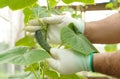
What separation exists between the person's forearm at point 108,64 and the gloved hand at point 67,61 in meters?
0.04

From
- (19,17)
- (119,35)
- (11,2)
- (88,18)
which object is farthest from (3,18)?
(11,2)

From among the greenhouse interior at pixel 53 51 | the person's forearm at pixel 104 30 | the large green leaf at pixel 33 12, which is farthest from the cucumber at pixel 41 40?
the person's forearm at pixel 104 30

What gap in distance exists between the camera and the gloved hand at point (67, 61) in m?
1.21

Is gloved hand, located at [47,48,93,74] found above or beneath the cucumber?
beneath

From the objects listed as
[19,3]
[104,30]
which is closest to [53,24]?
[19,3]

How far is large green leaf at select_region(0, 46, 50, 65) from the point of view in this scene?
3.45 ft

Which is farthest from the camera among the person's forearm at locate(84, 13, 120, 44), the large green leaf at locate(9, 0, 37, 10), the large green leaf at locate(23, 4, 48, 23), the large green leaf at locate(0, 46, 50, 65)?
the person's forearm at locate(84, 13, 120, 44)

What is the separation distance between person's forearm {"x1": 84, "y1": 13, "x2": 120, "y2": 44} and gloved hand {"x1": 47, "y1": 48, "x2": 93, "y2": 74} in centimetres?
34

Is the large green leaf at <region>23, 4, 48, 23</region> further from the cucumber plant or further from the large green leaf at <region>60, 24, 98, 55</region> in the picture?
the large green leaf at <region>60, 24, 98, 55</region>

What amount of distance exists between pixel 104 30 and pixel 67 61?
0.42 meters

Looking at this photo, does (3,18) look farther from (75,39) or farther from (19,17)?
(75,39)

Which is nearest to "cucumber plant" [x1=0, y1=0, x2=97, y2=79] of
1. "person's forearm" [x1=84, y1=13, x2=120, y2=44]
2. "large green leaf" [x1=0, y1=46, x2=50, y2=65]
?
"large green leaf" [x1=0, y1=46, x2=50, y2=65]

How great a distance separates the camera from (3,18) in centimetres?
307

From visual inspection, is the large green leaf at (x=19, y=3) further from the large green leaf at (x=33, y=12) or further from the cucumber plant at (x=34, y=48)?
the large green leaf at (x=33, y=12)
